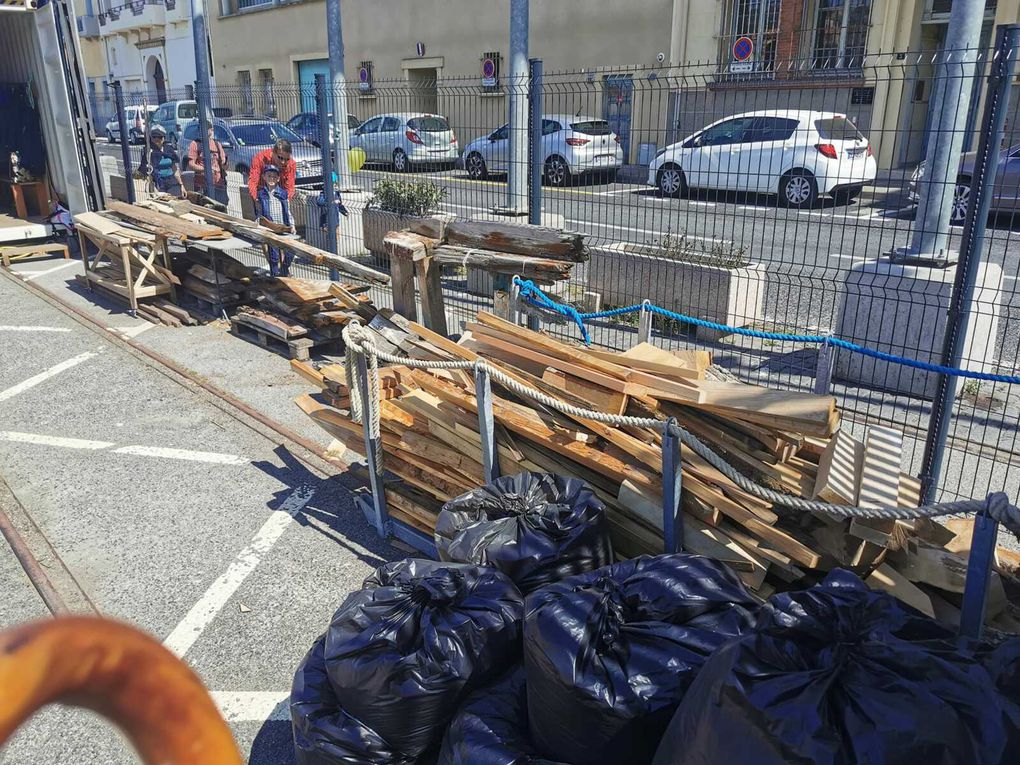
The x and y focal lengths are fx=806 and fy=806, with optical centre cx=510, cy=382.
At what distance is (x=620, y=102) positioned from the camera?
7.13 meters

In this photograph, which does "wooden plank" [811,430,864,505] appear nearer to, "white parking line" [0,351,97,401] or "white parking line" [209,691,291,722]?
"white parking line" [209,691,291,722]

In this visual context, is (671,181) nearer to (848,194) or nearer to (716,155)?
(716,155)

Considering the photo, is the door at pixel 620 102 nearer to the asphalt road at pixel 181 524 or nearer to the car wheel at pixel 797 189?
the car wheel at pixel 797 189

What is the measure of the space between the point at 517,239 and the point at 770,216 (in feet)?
8.10

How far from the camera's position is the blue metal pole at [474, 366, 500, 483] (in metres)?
3.86

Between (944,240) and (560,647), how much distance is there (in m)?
5.24

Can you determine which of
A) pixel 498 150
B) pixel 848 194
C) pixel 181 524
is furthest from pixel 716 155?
pixel 498 150

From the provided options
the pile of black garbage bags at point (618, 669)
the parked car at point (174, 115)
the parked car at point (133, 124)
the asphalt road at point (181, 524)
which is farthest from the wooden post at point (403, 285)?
the parked car at point (174, 115)

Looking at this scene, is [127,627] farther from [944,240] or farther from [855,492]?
[944,240]

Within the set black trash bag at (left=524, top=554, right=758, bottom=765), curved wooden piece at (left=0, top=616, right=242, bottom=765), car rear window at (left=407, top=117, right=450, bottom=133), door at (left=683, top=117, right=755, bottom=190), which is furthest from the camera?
car rear window at (left=407, top=117, right=450, bottom=133)

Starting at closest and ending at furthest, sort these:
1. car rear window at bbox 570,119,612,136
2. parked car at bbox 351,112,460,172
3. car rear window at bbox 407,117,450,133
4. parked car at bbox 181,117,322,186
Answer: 1. car rear window at bbox 570,119,612,136
2. car rear window at bbox 407,117,450,133
3. parked car at bbox 351,112,460,172
4. parked car at bbox 181,117,322,186

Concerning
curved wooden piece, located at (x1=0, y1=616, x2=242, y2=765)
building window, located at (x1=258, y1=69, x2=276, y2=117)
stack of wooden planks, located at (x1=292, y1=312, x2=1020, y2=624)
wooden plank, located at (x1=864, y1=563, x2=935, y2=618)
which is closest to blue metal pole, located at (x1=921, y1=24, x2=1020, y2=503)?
stack of wooden planks, located at (x1=292, y1=312, x2=1020, y2=624)

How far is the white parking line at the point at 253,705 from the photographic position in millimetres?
3305

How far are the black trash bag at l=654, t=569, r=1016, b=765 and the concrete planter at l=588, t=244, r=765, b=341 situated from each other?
570 cm
